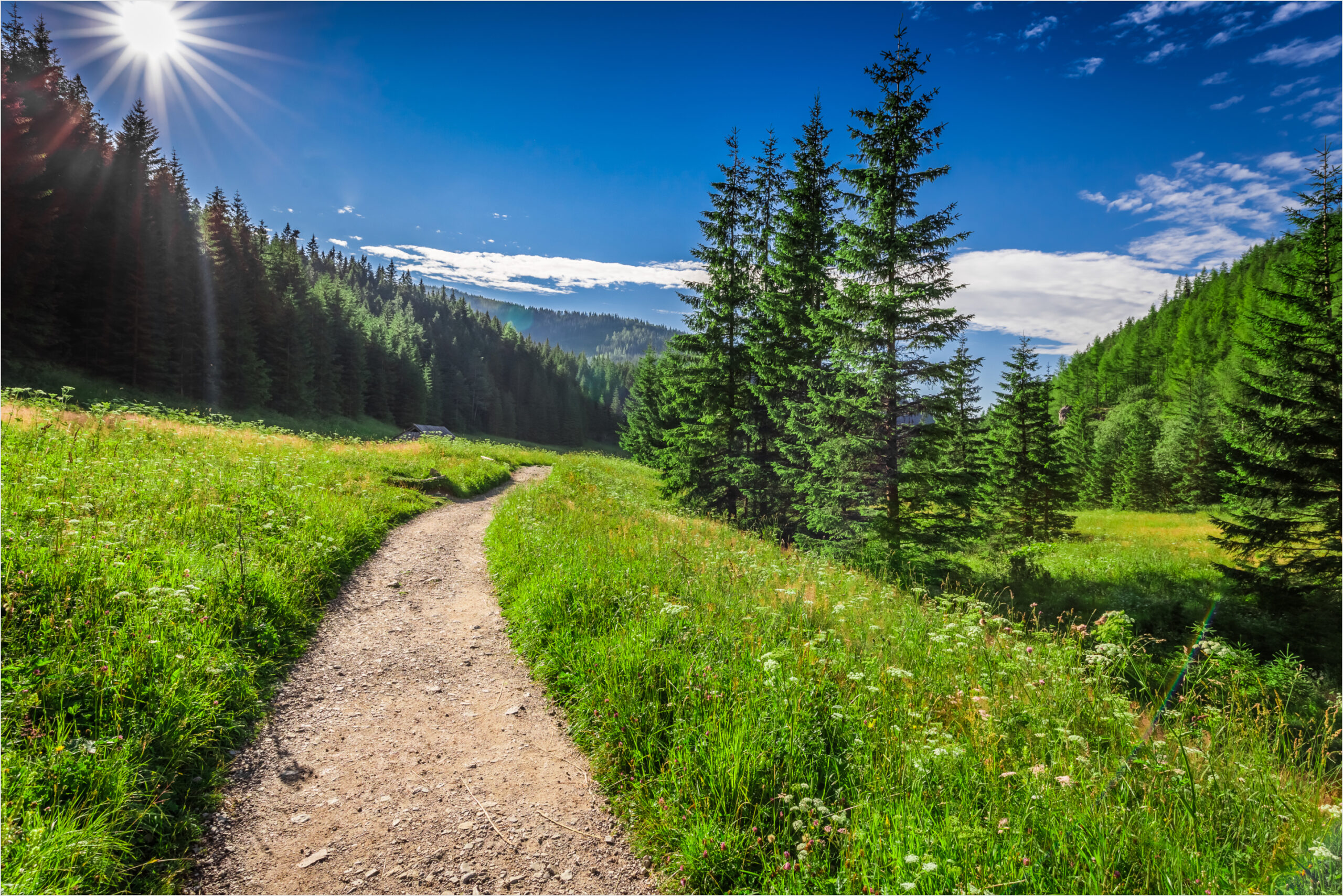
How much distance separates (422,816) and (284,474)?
1141 centimetres

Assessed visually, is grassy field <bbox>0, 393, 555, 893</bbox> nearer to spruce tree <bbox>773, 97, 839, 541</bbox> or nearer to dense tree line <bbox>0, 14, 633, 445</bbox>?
spruce tree <bbox>773, 97, 839, 541</bbox>

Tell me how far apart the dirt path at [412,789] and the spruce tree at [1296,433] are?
1878cm

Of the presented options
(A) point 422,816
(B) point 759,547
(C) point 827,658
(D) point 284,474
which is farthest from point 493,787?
(D) point 284,474

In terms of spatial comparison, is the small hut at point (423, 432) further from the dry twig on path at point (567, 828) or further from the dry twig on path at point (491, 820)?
the dry twig on path at point (567, 828)

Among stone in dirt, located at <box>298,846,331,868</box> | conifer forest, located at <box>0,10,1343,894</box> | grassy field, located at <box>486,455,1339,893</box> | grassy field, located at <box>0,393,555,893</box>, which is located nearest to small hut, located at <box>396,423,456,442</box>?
conifer forest, located at <box>0,10,1343,894</box>

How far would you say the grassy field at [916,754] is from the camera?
9.16 ft

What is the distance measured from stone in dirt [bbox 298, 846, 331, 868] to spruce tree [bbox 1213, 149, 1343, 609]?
66.6 ft

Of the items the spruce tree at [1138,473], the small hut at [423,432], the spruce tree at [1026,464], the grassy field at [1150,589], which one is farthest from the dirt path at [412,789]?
the spruce tree at [1138,473]

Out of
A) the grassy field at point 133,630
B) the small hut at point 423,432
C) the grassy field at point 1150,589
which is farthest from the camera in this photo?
the small hut at point 423,432

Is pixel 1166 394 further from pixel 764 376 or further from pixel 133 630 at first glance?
pixel 133 630

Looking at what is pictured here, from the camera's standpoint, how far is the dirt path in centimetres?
312

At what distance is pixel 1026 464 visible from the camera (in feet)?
87.7

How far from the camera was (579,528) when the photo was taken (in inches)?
419

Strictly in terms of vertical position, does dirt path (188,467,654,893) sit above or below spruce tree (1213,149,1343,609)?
below
